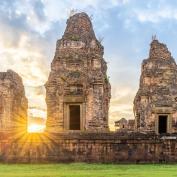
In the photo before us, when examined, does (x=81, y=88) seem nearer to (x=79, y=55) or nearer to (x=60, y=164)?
(x=79, y=55)

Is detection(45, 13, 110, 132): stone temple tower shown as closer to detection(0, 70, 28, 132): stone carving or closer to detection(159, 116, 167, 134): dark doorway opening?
detection(159, 116, 167, 134): dark doorway opening

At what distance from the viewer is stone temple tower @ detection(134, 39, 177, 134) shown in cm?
3562

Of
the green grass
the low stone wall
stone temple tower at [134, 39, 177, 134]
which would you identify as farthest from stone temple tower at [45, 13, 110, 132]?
the green grass

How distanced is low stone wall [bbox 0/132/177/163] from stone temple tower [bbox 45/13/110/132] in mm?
6158

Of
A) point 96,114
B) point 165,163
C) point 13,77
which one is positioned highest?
point 13,77

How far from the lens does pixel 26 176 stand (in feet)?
53.8

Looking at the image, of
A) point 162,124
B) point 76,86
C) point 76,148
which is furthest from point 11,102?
point 76,148

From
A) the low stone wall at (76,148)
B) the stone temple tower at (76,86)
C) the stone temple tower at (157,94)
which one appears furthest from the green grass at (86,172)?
the stone temple tower at (157,94)

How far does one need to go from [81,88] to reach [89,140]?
7613mm

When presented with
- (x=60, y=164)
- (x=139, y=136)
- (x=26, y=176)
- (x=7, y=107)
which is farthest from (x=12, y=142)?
(x=7, y=107)

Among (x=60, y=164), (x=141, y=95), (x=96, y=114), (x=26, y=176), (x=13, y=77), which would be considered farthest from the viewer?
(x=13, y=77)

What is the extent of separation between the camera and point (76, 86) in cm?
3169

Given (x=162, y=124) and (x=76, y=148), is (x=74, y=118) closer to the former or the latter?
(x=162, y=124)

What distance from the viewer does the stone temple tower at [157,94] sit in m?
35.6
